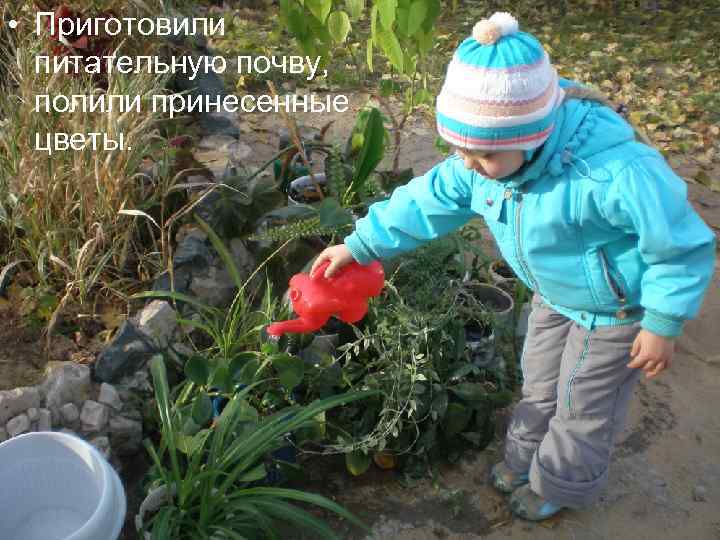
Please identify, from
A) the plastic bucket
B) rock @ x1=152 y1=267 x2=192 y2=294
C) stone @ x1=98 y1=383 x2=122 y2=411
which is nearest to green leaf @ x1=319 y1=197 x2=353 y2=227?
rock @ x1=152 y1=267 x2=192 y2=294

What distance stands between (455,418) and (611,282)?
714 millimetres

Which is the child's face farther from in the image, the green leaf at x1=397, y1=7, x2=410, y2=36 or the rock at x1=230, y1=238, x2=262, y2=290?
the rock at x1=230, y1=238, x2=262, y2=290

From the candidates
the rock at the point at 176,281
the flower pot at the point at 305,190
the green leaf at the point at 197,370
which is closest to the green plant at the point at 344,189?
the flower pot at the point at 305,190

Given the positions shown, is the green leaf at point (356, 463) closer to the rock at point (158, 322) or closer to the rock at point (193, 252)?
the rock at point (158, 322)

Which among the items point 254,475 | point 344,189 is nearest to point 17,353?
point 254,475

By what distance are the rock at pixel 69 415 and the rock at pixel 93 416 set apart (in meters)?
0.02

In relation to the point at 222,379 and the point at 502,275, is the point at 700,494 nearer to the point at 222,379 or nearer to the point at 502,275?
the point at 502,275

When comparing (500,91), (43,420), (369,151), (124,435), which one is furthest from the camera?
(369,151)

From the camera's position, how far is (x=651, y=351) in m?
1.75

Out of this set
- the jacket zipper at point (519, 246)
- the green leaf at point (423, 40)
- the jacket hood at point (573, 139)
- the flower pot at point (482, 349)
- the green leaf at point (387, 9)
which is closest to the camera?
the jacket hood at point (573, 139)

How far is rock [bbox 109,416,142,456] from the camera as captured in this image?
223 centimetres

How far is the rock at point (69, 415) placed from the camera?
2160mm

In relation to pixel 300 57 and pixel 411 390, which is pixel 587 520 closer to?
pixel 411 390

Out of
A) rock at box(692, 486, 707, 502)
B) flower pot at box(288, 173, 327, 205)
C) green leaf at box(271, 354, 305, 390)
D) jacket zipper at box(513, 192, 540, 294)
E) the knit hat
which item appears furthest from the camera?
flower pot at box(288, 173, 327, 205)
